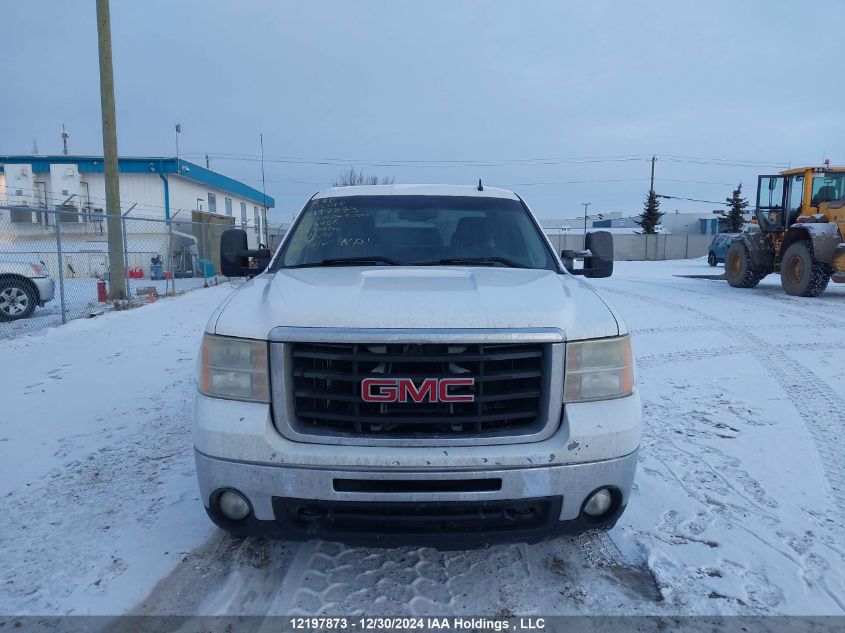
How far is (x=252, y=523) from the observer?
7.35 ft

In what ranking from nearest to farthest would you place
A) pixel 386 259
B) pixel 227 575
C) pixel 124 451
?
pixel 227 575
pixel 386 259
pixel 124 451

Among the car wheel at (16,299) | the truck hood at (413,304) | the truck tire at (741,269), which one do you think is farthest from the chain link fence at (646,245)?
the truck hood at (413,304)

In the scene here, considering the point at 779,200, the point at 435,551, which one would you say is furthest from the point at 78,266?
the point at 779,200

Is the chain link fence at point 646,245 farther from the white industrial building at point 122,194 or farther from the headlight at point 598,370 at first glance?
the headlight at point 598,370

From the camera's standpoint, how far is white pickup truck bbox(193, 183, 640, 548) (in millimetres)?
2148

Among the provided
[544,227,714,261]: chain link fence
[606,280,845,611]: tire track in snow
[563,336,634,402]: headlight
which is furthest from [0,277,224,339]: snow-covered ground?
[544,227,714,261]: chain link fence

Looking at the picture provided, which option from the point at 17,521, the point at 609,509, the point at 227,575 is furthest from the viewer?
the point at 17,521

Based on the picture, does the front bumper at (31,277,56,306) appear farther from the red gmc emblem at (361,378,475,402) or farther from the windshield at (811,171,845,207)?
the windshield at (811,171,845,207)

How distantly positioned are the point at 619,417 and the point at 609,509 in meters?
0.39

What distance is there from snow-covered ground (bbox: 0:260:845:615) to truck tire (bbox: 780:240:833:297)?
27.2 feet

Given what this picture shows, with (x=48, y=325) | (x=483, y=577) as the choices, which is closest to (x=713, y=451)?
(x=483, y=577)

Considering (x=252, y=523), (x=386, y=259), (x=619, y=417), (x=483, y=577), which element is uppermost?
(x=386, y=259)

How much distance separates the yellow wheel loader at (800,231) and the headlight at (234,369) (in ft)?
42.1

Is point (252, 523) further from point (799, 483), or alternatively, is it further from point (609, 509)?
point (799, 483)
